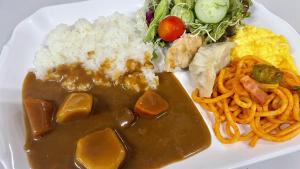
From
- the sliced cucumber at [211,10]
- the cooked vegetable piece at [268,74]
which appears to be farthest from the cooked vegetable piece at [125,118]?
the sliced cucumber at [211,10]

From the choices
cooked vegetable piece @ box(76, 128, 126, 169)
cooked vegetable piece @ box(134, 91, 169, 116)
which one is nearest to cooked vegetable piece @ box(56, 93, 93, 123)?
cooked vegetable piece @ box(76, 128, 126, 169)

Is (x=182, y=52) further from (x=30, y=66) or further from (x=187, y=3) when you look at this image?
(x=30, y=66)

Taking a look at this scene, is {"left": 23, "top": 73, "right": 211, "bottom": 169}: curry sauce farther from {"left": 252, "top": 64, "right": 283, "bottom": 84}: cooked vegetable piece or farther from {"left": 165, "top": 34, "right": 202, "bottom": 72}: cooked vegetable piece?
{"left": 252, "top": 64, "right": 283, "bottom": 84}: cooked vegetable piece

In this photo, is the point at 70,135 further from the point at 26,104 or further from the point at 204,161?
the point at 204,161

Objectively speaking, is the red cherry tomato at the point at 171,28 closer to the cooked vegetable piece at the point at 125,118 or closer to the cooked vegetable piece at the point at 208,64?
the cooked vegetable piece at the point at 208,64

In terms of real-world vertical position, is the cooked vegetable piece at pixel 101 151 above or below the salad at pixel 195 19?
below

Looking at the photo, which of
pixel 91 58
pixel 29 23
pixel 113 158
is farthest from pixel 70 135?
pixel 29 23
